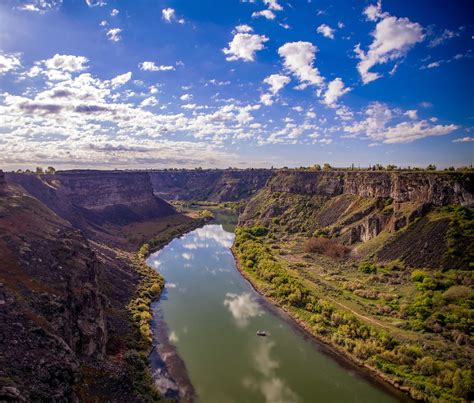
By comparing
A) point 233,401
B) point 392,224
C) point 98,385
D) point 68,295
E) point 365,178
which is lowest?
point 233,401

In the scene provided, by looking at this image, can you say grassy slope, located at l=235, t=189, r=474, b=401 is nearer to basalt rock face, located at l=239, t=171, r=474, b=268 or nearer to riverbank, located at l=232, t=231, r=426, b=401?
riverbank, located at l=232, t=231, r=426, b=401

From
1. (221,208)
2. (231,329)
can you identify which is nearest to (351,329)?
(231,329)

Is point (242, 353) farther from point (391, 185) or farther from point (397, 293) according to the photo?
point (391, 185)

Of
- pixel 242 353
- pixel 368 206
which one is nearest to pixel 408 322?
pixel 242 353

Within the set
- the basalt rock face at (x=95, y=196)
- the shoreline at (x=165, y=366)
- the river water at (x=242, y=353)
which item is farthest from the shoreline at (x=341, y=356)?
the basalt rock face at (x=95, y=196)

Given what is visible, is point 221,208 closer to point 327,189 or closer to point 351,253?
point 327,189

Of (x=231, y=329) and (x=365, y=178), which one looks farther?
(x=365, y=178)

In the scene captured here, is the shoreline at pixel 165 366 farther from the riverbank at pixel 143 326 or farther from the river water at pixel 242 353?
the riverbank at pixel 143 326

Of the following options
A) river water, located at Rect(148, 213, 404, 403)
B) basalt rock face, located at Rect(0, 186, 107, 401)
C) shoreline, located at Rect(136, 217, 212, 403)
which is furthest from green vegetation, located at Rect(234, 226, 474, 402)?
basalt rock face, located at Rect(0, 186, 107, 401)
